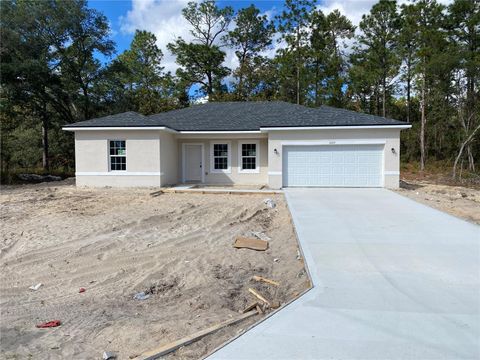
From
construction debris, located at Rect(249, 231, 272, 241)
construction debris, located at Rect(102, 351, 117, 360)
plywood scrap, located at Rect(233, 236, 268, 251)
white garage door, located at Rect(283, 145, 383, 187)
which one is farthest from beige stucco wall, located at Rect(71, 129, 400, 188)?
construction debris, located at Rect(102, 351, 117, 360)

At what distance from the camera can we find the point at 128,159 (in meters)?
16.4

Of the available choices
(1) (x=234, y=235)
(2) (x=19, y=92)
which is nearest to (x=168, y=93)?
(2) (x=19, y=92)

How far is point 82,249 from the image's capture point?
7.19 m

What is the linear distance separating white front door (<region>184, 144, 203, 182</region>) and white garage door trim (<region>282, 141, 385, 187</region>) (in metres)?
5.02

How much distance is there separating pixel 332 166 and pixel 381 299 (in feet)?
40.5

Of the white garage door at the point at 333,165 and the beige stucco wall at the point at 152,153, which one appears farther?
the white garage door at the point at 333,165

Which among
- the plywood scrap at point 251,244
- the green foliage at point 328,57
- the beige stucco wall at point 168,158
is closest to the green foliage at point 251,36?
the green foliage at point 328,57

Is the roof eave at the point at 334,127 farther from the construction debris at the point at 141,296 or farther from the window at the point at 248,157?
the construction debris at the point at 141,296

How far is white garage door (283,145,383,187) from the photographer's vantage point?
622 inches

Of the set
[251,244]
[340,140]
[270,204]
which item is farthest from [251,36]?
[251,244]

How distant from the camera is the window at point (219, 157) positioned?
18562 millimetres

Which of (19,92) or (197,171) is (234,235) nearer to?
(197,171)

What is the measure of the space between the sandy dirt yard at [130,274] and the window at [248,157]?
7.33m

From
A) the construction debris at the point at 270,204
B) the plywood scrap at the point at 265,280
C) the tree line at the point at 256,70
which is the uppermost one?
the tree line at the point at 256,70
